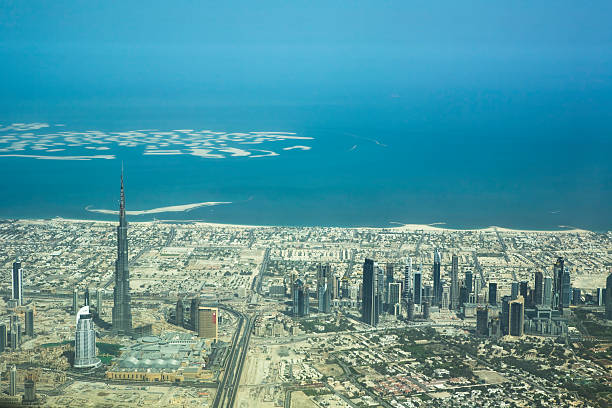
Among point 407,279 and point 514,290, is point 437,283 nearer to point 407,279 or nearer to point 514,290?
point 407,279

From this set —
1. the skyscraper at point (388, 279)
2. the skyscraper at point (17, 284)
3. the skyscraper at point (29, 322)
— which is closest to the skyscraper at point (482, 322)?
the skyscraper at point (388, 279)

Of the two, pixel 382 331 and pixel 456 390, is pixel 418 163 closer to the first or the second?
pixel 382 331

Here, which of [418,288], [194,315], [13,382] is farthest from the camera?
[418,288]

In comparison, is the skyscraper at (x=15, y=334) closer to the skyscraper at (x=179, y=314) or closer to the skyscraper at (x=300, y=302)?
the skyscraper at (x=179, y=314)

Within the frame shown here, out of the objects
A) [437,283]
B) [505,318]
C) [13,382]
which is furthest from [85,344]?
[437,283]

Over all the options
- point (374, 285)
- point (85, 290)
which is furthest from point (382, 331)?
point (85, 290)

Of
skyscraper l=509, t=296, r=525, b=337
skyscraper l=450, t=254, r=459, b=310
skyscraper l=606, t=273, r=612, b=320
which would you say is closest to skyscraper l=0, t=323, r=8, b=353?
skyscraper l=450, t=254, r=459, b=310
